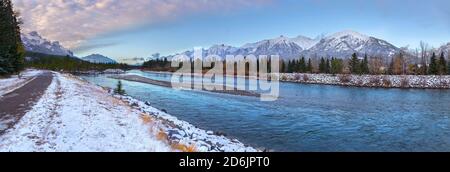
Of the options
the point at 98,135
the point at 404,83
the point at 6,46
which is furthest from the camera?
the point at 404,83

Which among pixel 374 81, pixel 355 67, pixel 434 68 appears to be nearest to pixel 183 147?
pixel 374 81

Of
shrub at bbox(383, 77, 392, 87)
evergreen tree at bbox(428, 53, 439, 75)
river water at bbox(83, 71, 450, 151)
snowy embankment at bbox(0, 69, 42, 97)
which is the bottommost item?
river water at bbox(83, 71, 450, 151)

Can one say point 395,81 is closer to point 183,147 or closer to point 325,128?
point 325,128

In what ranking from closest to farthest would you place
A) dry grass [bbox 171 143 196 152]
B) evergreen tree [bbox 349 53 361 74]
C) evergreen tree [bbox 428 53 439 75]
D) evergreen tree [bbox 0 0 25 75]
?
1. dry grass [bbox 171 143 196 152]
2. evergreen tree [bbox 0 0 25 75]
3. evergreen tree [bbox 428 53 439 75]
4. evergreen tree [bbox 349 53 361 74]

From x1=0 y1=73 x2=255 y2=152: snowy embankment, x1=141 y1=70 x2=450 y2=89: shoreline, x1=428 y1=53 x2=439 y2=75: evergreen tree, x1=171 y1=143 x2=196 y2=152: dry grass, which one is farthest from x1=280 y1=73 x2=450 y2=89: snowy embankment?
x1=171 y1=143 x2=196 y2=152: dry grass

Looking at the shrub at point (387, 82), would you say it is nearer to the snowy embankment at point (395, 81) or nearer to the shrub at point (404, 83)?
the snowy embankment at point (395, 81)

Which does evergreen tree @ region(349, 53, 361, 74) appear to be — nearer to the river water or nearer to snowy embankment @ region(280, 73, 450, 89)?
snowy embankment @ region(280, 73, 450, 89)

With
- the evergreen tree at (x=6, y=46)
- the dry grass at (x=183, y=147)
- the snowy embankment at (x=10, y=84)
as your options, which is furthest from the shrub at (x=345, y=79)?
the dry grass at (x=183, y=147)

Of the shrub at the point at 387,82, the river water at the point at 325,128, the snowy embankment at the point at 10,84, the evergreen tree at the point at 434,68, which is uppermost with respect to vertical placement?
the evergreen tree at the point at 434,68

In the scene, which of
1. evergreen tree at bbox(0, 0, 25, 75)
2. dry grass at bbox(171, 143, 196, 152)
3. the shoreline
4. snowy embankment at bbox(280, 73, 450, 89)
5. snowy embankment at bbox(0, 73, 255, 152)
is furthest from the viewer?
snowy embankment at bbox(280, 73, 450, 89)

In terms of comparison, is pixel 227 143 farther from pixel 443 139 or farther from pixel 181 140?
pixel 443 139

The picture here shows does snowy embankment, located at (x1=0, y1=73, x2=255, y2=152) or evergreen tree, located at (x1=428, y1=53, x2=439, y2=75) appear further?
evergreen tree, located at (x1=428, y1=53, x2=439, y2=75)
